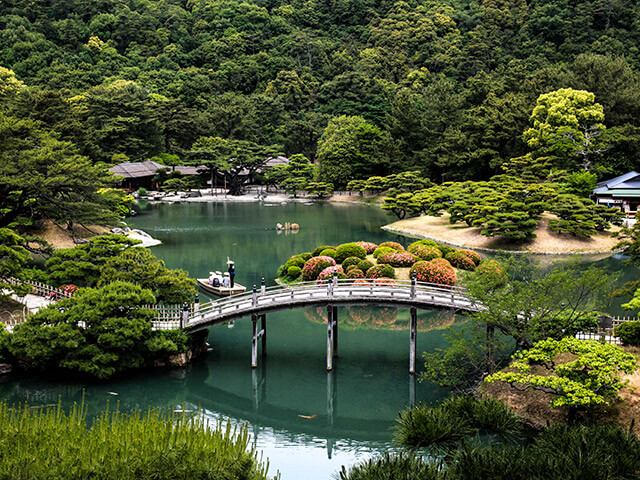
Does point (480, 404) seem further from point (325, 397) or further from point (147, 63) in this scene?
point (147, 63)

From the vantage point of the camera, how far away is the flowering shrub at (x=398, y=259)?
33.2 m

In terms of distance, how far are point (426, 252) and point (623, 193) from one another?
25.3m

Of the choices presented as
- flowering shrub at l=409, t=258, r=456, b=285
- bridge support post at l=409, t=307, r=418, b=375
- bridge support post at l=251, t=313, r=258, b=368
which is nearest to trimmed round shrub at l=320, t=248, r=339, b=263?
flowering shrub at l=409, t=258, r=456, b=285

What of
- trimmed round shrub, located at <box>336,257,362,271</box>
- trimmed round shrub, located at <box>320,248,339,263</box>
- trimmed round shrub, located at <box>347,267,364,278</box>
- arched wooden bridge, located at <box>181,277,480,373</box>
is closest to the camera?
arched wooden bridge, located at <box>181,277,480,373</box>

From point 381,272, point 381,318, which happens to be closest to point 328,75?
point 381,272

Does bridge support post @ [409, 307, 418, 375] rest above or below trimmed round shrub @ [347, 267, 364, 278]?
below

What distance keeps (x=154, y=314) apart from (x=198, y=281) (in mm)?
12569

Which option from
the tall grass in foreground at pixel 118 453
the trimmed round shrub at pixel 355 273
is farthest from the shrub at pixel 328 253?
the tall grass in foreground at pixel 118 453

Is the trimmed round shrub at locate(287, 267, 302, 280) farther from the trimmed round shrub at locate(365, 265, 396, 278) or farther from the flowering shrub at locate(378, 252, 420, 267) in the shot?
the flowering shrub at locate(378, 252, 420, 267)

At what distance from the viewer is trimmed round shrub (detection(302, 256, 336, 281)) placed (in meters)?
32.7

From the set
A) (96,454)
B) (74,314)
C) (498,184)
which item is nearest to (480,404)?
(96,454)

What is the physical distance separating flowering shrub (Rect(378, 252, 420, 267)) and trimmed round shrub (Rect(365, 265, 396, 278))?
1511mm

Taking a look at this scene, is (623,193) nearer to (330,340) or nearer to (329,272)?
(329,272)

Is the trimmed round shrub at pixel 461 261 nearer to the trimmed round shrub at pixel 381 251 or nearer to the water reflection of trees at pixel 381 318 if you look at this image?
the trimmed round shrub at pixel 381 251
